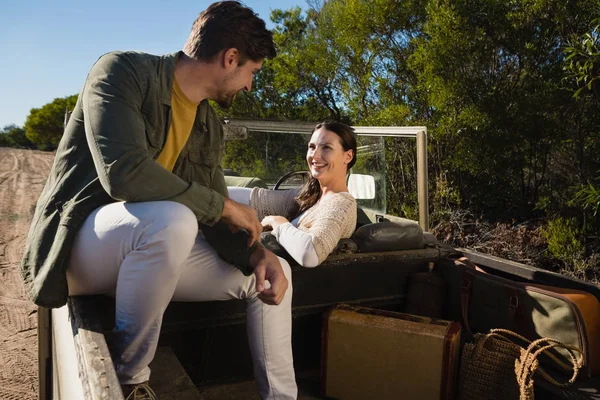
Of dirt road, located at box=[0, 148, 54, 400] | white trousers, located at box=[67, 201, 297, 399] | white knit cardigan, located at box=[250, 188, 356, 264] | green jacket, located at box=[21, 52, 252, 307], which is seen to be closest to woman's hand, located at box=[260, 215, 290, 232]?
white knit cardigan, located at box=[250, 188, 356, 264]

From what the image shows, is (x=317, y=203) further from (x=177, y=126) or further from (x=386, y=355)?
(x=177, y=126)

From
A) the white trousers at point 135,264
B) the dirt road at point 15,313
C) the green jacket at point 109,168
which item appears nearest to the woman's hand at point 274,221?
the green jacket at point 109,168

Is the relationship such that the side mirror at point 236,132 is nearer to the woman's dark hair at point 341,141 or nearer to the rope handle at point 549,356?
the woman's dark hair at point 341,141

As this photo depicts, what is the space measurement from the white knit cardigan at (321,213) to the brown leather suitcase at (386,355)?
1.12ft

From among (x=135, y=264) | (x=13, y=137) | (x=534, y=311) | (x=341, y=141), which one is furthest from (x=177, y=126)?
(x=13, y=137)

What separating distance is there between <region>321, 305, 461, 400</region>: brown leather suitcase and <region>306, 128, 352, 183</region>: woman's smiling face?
0.81m

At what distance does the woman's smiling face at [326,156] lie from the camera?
2.92 meters

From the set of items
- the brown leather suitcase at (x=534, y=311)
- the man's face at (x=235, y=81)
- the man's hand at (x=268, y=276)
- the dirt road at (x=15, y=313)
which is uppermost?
the man's face at (x=235, y=81)

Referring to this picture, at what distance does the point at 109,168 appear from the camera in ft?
4.95

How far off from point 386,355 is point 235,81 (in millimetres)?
1308

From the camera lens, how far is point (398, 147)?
5062 mm

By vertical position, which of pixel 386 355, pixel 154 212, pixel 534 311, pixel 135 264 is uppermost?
pixel 154 212

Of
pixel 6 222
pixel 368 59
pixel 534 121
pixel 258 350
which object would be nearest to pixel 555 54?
pixel 534 121

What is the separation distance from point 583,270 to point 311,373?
504 centimetres
